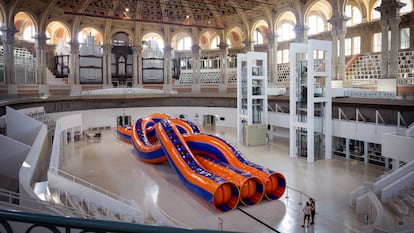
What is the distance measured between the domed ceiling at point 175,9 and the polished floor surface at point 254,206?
15.7m

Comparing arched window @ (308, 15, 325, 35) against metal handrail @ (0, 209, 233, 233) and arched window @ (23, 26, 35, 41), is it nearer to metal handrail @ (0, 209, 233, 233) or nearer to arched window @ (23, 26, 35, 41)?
arched window @ (23, 26, 35, 41)

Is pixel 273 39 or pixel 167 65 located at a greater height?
pixel 273 39

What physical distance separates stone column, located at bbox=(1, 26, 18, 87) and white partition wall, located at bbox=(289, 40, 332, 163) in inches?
828

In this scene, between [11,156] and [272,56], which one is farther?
[272,56]

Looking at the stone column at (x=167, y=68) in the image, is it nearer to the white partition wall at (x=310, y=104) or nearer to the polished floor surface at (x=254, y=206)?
the polished floor surface at (x=254, y=206)

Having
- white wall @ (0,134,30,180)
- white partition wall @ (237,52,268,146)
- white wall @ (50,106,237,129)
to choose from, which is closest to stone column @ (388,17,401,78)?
white partition wall @ (237,52,268,146)

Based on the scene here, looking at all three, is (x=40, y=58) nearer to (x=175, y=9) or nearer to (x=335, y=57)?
(x=175, y=9)

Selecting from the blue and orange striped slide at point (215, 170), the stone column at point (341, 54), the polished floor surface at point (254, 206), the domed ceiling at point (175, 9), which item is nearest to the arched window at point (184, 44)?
the domed ceiling at point (175, 9)

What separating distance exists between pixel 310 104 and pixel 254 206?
812 centimetres

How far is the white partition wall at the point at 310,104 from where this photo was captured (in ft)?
59.8

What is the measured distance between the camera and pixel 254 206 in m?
12.0

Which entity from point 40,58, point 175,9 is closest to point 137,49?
point 175,9

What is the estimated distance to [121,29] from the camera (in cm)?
3647

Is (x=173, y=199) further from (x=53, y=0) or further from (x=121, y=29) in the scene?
(x=121, y=29)
